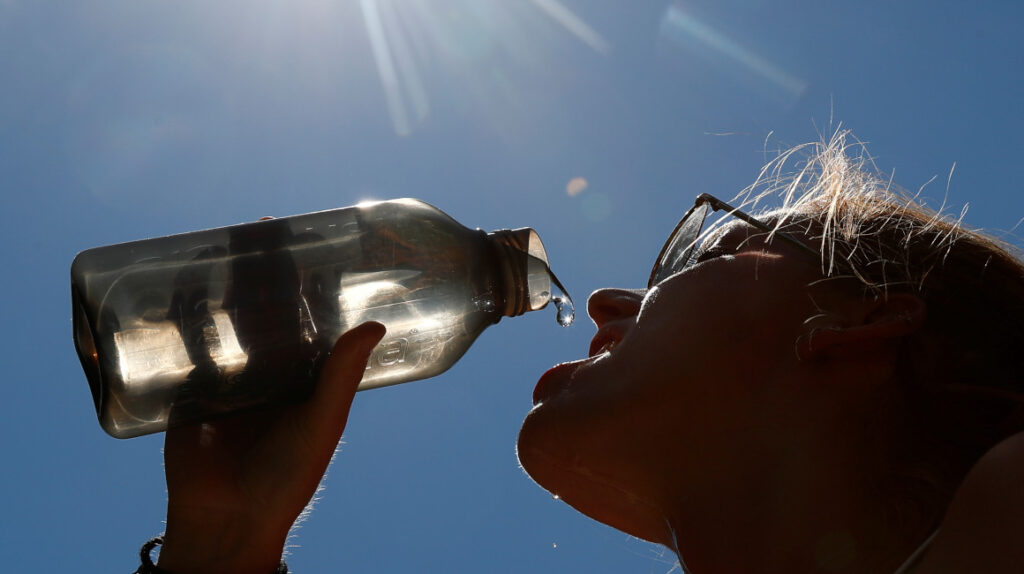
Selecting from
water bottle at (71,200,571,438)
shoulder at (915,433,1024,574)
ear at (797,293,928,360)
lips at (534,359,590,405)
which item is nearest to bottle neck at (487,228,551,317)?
water bottle at (71,200,571,438)

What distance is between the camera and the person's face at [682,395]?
1336 millimetres

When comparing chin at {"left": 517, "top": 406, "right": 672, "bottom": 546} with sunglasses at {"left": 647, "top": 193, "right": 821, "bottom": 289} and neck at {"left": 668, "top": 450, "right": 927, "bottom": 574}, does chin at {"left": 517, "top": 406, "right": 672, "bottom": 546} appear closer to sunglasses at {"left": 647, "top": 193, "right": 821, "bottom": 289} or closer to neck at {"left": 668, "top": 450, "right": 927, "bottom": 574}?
neck at {"left": 668, "top": 450, "right": 927, "bottom": 574}

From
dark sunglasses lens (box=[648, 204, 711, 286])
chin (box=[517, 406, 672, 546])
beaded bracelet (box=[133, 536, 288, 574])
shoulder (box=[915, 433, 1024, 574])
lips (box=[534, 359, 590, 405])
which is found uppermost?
dark sunglasses lens (box=[648, 204, 711, 286])

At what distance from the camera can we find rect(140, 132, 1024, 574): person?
1.25m

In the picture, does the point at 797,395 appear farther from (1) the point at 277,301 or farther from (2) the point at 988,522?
(1) the point at 277,301

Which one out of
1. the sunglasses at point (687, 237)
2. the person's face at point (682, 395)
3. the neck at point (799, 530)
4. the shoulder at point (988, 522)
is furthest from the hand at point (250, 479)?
the shoulder at point (988, 522)

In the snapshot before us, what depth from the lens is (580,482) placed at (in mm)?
1490

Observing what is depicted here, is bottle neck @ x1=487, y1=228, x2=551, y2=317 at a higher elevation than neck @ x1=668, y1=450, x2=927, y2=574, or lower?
higher

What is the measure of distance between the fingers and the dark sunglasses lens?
69cm

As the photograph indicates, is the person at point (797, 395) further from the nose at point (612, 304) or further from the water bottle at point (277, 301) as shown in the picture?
the water bottle at point (277, 301)

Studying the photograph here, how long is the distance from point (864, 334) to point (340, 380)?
1.20 metres

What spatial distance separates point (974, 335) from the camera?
141 centimetres

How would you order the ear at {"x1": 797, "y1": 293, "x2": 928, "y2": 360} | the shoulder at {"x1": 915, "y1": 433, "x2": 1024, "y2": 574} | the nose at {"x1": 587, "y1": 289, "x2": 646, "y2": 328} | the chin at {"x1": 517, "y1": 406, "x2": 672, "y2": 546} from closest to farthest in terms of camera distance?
the shoulder at {"x1": 915, "y1": 433, "x2": 1024, "y2": 574}, the ear at {"x1": 797, "y1": 293, "x2": 928, "y2": 360}, the chin at {"x1": 517, "y1": 406, "x2": 672, "y2": 546}, the nose at {"x1": 587, "y1": 289, "x2": 646, "y2": 328}

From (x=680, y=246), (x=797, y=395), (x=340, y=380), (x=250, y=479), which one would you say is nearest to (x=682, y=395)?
(x=797, y=395)
